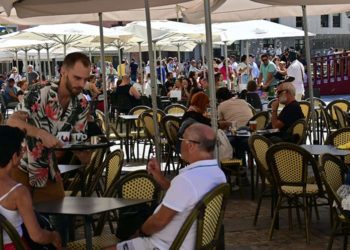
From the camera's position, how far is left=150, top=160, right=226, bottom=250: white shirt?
141 inches

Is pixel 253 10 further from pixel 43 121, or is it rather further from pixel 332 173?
pixel 43 121

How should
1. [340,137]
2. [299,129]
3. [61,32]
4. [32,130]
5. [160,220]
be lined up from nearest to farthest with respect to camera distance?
[160,220], [32,130], [340,137], [299,129], [61,32]

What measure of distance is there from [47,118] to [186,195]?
1.40 meters

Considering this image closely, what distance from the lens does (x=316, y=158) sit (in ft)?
20.6

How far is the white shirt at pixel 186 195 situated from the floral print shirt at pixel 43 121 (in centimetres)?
108

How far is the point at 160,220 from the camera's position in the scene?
11.9 feet

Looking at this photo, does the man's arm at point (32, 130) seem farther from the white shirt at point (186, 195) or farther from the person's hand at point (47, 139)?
the white shirt at point (186, 195)

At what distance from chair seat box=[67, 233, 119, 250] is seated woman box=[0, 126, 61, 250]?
24.1 inches

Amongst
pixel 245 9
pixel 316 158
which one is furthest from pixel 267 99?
pixel 316 158

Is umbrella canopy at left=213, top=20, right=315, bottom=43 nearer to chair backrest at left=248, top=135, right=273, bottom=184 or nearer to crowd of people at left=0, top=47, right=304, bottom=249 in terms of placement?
chair backrest at left=248, top=135, right=273, bottom=184

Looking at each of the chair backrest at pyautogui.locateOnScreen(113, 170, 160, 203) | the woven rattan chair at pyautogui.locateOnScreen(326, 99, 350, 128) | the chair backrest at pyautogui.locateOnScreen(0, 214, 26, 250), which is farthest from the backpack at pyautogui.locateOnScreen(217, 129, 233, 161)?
the chair backrest at pyautogui.locateOnScreen(0, 214, 26, 250)

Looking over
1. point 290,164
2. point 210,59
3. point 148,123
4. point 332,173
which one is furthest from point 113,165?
point 148,123

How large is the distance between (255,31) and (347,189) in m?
10.8

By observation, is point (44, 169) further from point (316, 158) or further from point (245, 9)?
point (245, 9)
